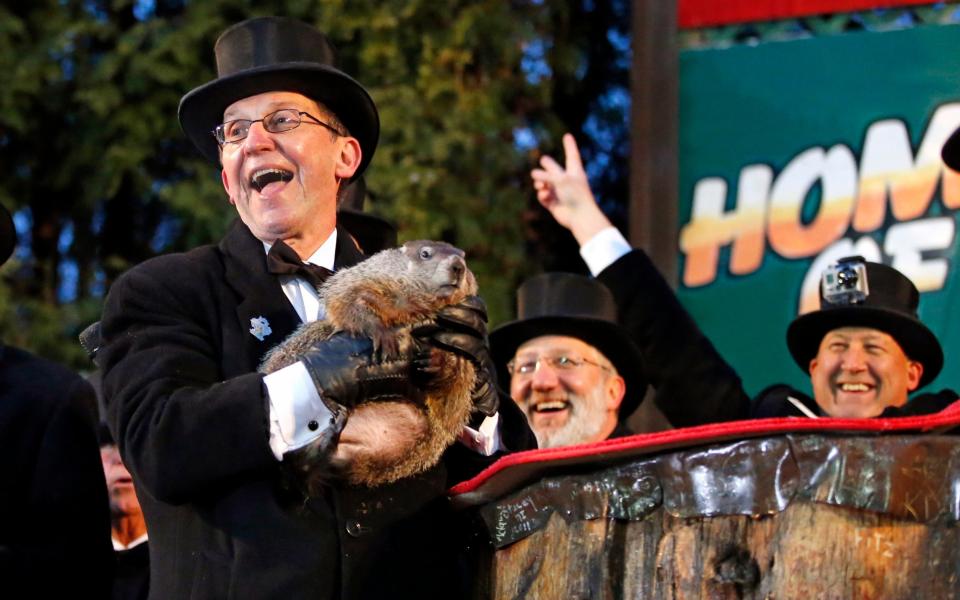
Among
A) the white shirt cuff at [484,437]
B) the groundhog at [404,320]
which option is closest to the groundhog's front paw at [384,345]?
the groundhog at [404,320]

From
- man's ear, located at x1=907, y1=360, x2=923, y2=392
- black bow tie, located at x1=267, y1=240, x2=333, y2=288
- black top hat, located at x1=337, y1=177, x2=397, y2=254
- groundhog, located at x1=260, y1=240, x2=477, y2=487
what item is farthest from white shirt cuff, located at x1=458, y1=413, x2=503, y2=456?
man's ear, located at x1=907, y1=360, x2=923, y2=392

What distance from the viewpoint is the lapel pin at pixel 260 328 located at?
308 cm

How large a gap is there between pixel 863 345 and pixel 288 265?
2.84 m

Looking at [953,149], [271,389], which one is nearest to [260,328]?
[271,389]

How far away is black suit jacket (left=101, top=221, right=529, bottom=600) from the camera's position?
2803 mm

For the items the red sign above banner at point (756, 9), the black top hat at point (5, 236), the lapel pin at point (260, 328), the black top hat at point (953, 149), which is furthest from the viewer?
the red sign above banner at point (756, 9)

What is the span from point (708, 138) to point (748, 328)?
0.90 meters

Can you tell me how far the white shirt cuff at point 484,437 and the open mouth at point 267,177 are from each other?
0.69 metres

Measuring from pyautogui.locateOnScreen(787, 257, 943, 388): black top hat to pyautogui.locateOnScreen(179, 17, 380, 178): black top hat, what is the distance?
8.14 feet

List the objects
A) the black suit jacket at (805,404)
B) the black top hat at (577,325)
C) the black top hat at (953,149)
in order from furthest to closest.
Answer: the black top hat at (577,325) < the black suit jacket at (805,404) < the black top hat at (953,149)

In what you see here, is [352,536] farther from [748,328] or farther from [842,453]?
[748,328]

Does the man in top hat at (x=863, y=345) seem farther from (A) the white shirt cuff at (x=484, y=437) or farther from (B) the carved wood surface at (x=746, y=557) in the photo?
(B) the carved wood surface at (x=746, y=557)

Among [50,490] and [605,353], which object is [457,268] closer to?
[50,490]

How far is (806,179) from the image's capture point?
258 inches
